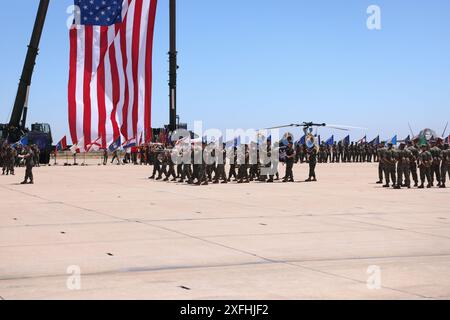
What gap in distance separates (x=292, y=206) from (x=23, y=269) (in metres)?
8.44

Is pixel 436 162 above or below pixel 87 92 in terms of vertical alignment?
below

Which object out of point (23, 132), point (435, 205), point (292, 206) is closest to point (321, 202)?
point (292, 206)

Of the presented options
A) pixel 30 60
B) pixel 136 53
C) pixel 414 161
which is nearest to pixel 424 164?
pixel 414 161

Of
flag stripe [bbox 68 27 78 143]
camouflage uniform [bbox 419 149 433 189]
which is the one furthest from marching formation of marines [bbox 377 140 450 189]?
flag stripe [bbox 68 27 78 143]

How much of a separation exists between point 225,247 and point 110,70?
1945 cm

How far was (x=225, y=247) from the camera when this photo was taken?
32.5 ft

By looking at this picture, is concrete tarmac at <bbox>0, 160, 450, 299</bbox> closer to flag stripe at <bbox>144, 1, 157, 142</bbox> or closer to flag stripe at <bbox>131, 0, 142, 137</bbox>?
flag stripe at <bbox>131, 0, 142, 137</bbox>

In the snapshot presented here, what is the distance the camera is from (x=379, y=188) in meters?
22.3

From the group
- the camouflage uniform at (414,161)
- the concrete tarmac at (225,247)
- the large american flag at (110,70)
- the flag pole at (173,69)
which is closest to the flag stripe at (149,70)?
the large american flag at (110,70)

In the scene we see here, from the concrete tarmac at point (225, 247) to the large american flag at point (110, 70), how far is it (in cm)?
972

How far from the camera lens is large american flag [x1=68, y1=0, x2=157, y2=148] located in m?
27.7

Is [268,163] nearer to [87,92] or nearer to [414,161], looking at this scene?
[414,161]

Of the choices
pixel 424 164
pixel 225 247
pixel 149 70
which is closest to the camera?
pixel 225 247
